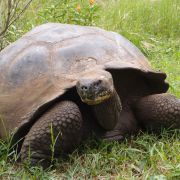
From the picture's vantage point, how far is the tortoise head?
10.0 feet

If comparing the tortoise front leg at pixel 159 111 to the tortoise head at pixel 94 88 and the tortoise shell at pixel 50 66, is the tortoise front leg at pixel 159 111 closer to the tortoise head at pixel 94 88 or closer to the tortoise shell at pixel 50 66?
the tortoise shell at pixel 50 66

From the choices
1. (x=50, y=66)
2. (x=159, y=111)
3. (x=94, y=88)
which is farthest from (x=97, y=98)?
(x=159, y=111)

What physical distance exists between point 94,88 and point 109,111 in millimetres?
358

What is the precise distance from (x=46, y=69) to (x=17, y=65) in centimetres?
25

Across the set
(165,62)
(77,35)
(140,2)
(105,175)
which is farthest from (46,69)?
(140,2)

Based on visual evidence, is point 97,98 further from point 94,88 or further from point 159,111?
point 159,111

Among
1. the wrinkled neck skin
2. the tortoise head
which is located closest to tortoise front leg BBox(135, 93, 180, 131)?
the wrinkled neck skin

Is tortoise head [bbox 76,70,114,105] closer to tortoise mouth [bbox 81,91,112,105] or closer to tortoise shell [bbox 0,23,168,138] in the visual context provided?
tortoise mouth [bbox 81,91,112,105]

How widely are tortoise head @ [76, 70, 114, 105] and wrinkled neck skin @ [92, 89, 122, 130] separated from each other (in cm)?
17

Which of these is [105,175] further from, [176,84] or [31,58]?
[176,84]

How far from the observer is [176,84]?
4.63 metres

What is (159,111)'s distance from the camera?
3.62 m

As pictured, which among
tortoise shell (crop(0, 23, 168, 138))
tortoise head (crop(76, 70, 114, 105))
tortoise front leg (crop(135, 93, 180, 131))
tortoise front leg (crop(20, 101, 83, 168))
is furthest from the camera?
tortoise front leg (crop(135, 93, 180, 131))

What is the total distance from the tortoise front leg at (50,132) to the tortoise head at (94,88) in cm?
17
